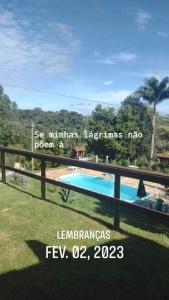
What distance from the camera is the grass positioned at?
2.55m

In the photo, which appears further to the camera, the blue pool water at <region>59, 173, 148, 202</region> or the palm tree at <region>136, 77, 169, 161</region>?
the palm tree at <region>136, 77, 169, 161</region>

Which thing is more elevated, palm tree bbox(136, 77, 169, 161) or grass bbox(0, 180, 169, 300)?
palm tree bbox(136, 77, 169, 161)

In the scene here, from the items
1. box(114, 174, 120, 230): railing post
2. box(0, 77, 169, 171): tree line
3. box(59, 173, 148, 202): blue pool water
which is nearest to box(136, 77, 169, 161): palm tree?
box(0, 77, 169, 171): tree line

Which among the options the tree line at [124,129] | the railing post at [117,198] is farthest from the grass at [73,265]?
the tree line at [124,129]

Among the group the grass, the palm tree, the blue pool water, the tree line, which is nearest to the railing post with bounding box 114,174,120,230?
the grass

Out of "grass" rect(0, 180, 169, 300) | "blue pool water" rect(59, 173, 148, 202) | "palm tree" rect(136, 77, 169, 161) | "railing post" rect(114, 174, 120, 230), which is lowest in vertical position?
"blue pool water" rect(59, 173, 148, 202)

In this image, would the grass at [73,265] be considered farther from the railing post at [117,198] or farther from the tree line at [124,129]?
the tree line at [124,129]

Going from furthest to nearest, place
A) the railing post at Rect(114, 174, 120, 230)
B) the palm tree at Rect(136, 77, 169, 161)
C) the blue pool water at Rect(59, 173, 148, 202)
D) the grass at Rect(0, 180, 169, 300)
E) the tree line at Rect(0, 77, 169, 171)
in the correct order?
1. the tree line at Rect(0, 77, 169, 171)
2. the palm tree at Rect(136, 77, 169, 161)
3. the blue pool water at Rect(59, 173, 148, 202)
4. the railing post at Rect(114, 174, 120, 230)
5. the grass at Rect(0, 180, 169, 300)

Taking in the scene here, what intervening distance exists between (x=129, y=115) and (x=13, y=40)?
23.1 meters

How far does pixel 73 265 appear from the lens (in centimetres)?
305

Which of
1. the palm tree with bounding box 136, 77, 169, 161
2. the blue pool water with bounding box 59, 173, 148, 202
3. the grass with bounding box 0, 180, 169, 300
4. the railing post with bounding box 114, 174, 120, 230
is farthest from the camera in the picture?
the palm tree with bounding box 136, 77, 169, 161

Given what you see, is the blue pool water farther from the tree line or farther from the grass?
the grass

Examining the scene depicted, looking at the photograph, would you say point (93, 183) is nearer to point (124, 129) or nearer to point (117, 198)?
point (124, 129)

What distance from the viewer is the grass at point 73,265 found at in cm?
255
